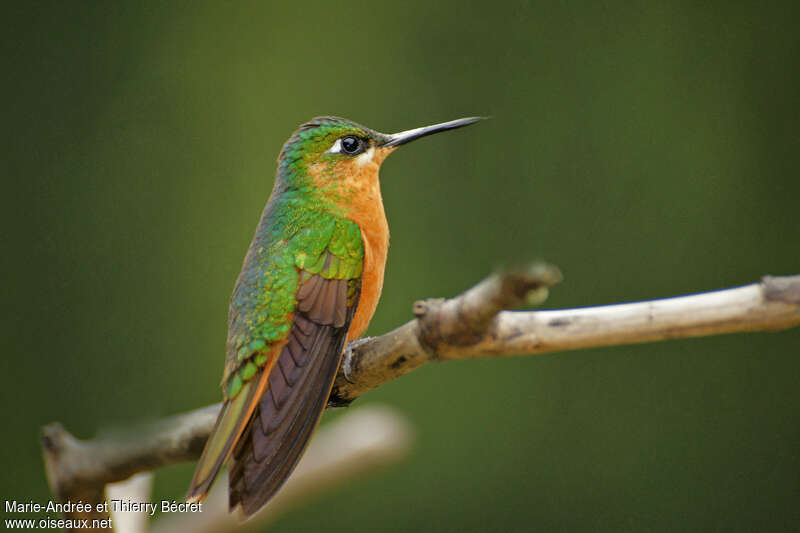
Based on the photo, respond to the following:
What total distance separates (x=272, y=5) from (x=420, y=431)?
6.15 feet

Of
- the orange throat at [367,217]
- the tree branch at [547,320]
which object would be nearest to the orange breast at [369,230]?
the orange throat at [367,217]

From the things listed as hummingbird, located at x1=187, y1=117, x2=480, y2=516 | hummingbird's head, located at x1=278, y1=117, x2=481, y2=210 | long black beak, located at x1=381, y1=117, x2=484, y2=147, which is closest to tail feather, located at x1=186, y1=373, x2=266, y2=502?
hummingbird, located at x1=187, y1=117, x2=480, y2=516

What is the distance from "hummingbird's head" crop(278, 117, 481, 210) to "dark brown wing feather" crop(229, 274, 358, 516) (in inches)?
12.4

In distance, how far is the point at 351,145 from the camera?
1.80 meters

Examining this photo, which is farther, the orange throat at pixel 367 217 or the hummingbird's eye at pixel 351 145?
the hummingbird's eye at pixel 351 145

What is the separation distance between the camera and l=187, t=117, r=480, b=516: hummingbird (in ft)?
4.16

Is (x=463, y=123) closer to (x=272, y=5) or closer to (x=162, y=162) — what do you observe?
(x=162, y=162)

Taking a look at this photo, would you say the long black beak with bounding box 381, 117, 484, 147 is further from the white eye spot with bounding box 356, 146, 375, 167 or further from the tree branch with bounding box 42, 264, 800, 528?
the tree branch with bounding box 42, 264, 800, 528

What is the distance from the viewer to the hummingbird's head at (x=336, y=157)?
5.81ft

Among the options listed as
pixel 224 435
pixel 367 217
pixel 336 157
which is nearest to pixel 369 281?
pixel 367 217

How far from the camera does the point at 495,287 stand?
90 cm

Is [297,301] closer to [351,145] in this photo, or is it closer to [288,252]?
[288,252]

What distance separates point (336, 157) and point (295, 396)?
66 cm

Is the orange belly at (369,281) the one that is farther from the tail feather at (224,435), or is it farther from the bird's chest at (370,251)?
the tail feather at (224,435)
